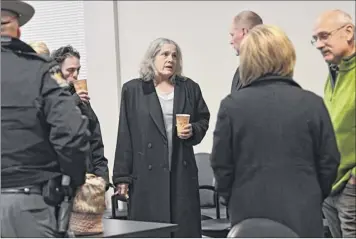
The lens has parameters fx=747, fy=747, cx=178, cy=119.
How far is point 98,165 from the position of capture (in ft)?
9.59

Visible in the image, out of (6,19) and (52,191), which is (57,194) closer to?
(52,191)

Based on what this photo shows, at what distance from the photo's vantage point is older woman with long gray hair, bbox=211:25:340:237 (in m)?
2.16

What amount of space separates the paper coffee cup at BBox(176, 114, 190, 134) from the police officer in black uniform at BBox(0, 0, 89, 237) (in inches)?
26.4

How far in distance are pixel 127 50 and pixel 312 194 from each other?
7.64ft

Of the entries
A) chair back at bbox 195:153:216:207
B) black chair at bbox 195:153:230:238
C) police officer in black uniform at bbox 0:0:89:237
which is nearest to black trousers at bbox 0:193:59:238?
police officer in black uniform at bbox 0:0:89:237

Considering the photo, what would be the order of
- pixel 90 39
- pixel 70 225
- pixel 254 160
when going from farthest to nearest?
pixel 90 39, pixel 70 225, pixel 254 160

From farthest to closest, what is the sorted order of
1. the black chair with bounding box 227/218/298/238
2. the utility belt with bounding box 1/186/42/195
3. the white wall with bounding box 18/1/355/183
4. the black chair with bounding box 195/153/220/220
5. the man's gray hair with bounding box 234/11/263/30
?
1. the white wall with bounding box 18/1/355/183
2. the black chair with bounding box 195/153/220/220
3. the man's gray hair with bounding box 234/11/263/30
4. the utility belt with bounding box 1/186/42/195
5. the black chair with bounding box 227/218/298/238

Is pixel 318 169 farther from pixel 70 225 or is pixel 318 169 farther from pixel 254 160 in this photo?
pixel 70 225

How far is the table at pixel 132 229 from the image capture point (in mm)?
2449

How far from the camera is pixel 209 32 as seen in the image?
→ 4.48 metres

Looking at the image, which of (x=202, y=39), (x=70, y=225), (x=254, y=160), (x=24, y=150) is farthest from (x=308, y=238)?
(x=202, y=39)

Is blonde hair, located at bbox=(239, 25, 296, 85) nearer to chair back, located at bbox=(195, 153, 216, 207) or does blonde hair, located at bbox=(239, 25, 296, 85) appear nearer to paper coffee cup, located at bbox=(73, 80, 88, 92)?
paper coffee cup, located at bbox=(73, 80, 88, 92)

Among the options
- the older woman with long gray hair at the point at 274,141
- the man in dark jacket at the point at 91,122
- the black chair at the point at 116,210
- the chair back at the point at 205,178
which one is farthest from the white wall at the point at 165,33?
the older woman with long gray hair at the point at 274,141

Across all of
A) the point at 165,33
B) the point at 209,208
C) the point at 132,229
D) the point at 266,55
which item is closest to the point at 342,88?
the point at 266,55
